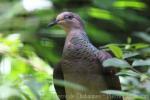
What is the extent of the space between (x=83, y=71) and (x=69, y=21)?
6.9 inches

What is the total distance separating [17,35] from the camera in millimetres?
2016

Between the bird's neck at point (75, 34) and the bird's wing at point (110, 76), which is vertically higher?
the bird's neck at point (75, 34)

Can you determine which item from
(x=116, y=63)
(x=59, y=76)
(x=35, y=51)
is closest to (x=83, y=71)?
(x=59, y=76)

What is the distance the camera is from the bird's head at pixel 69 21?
75.7 inches

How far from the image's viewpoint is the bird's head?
75.7 inches

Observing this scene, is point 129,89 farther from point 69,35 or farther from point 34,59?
point 34,59

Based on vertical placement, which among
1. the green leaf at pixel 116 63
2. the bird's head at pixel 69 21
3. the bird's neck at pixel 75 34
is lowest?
the green leaf at pixel 116 63

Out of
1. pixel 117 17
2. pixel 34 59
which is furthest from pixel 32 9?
pixel 117 17

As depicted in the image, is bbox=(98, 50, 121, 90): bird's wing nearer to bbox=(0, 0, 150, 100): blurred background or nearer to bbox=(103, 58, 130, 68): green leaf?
bbox=(0, 0, 150, 100): blurred background

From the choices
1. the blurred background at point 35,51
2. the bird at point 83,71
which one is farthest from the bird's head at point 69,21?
the blurred background at point 35,51

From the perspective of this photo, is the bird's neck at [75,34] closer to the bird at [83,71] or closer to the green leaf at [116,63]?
the bird at [83,71]

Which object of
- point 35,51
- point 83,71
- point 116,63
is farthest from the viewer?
point 35,51

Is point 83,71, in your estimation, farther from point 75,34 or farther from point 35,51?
point 35,51

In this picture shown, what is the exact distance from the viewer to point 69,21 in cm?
193
